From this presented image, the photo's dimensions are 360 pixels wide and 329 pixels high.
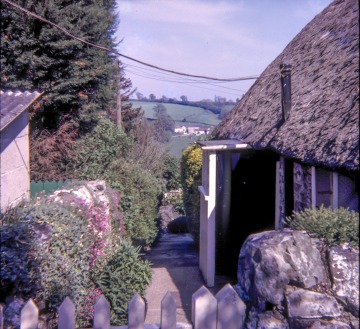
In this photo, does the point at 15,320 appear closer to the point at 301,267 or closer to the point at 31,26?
the point at 301,267

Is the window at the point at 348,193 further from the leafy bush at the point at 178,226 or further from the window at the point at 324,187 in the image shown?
the leafy bush at the point at 178,226

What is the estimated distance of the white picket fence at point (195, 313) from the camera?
280 cm

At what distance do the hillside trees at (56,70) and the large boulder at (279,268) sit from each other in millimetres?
10936

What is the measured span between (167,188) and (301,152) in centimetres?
2212

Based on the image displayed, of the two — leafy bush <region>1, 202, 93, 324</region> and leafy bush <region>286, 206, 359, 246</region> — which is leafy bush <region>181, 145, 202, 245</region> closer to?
leafy bush <region>1, 202, 93, 324</region>

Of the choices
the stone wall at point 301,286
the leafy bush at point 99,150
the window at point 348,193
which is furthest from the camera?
the leafy bush at point 99,150

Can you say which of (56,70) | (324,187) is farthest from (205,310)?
(56,70)

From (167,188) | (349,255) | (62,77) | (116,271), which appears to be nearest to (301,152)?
(349,255)

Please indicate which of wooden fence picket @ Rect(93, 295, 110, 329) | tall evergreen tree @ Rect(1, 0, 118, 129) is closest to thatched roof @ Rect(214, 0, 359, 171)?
wooden fence picket @ Rect(93, 295, 110, 329)

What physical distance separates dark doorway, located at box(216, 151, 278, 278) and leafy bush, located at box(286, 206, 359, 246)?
553 cm

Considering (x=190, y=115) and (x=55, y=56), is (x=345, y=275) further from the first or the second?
(x=190, y=115)

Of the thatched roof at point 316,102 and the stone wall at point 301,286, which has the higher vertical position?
the thatched roof at point 316,102

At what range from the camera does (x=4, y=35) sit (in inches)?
500

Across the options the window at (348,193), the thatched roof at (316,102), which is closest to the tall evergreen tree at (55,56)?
the thatched roof at (316,102)
